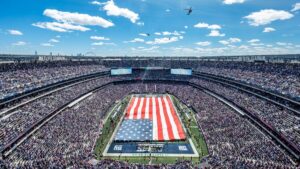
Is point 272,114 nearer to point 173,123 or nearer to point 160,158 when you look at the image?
point 173,123

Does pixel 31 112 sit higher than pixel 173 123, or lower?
higher

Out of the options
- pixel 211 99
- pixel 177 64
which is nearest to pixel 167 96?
pixel 211 99

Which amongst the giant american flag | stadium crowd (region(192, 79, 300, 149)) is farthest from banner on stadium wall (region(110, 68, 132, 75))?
stadium crowd (region(192, 79, 300, 149))

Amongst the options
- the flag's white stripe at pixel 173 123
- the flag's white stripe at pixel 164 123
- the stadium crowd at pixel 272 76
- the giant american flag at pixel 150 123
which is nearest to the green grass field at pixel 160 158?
the giant american flag at pixel 150 123

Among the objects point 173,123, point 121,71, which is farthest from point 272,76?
point 121,71

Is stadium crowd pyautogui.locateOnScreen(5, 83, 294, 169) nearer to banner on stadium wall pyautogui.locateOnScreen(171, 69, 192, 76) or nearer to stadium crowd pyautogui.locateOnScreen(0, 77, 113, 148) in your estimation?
stadium crowd pyautogui.locateOnScreen(0, 77, 113, 148)

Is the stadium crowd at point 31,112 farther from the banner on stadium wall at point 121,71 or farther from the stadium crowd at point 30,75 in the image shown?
the banner on stadium wall at point 121,71

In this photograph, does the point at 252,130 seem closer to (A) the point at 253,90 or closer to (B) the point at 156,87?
(A) the point at 253,90
